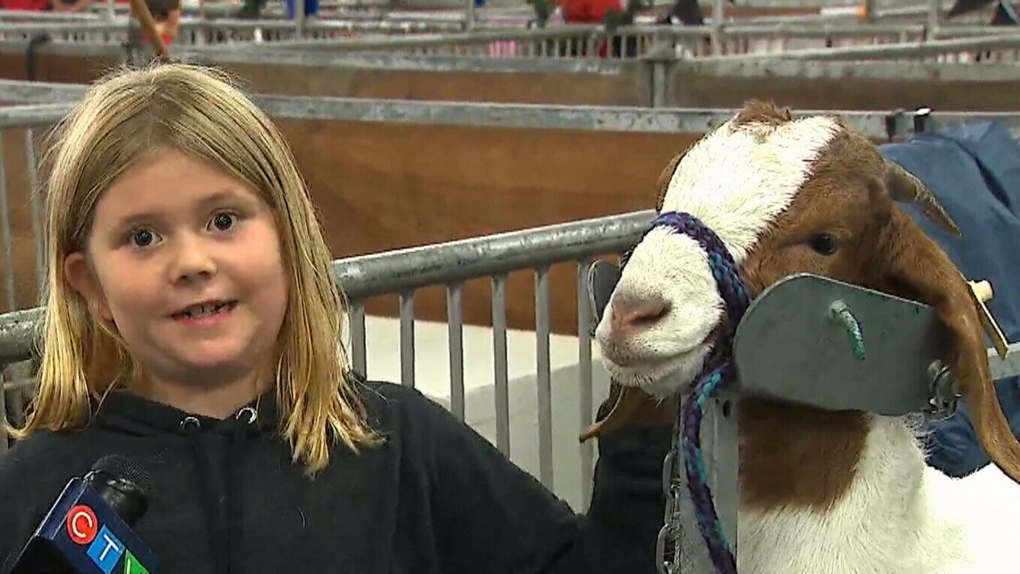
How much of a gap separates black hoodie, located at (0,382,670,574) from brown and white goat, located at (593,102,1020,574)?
0.41 feet

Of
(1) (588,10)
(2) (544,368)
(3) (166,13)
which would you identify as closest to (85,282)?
(2) (544,368)

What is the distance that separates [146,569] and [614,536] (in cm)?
52

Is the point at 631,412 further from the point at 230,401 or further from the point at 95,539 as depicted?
the point at 95,539

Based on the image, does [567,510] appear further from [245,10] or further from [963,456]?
[245,10]

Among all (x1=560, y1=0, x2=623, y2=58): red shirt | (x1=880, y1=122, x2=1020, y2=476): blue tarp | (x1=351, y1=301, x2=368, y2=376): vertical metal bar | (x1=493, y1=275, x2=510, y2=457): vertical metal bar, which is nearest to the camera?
(x1=351, y1=301, x2=368, y2=376): vertical metal bar

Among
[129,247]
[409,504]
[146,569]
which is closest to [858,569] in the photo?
[409,504]

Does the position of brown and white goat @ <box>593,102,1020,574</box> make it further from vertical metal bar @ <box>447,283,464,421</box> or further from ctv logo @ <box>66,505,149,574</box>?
vertical metal bar @ <box>447,283,464,421</box>

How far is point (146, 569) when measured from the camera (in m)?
1.19

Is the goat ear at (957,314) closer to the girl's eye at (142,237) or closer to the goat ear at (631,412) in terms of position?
the goat ear at (631,412)

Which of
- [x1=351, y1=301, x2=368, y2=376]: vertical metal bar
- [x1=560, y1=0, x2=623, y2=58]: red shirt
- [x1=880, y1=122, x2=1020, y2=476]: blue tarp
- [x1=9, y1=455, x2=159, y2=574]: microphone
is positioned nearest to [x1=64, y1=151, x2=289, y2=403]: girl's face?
[x1=9, y1=455, x2=159, y2=574]: microphone

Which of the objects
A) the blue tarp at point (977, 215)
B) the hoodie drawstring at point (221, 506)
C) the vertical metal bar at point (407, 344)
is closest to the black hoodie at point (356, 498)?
the hoodie drawstring at point (221, 506)

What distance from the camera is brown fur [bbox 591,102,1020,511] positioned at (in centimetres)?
132

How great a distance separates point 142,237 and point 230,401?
21 cm

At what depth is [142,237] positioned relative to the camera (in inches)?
53.2
